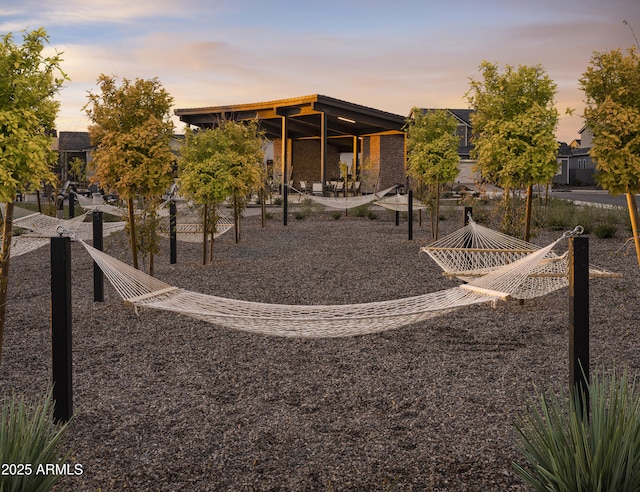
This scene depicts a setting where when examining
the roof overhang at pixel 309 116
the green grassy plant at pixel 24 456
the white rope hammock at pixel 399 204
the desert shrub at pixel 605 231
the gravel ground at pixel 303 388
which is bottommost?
the gravel ground at pixel 303 388

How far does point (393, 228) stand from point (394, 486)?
1155 cm

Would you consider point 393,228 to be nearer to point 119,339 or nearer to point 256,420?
point 119,339

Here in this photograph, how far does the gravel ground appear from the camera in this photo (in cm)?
285

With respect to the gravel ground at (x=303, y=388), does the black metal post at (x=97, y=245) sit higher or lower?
higher

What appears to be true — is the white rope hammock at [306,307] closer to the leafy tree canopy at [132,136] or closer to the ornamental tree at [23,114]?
the ornamental tree at [23,114]

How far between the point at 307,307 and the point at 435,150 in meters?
7.85

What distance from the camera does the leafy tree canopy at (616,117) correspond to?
496 centimetres

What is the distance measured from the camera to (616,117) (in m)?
4.98

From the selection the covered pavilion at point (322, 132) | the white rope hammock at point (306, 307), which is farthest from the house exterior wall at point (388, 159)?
the white rope hammock at point (306, 307)

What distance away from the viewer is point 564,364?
4.31 metres

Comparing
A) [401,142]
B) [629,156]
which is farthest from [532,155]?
[401,142]

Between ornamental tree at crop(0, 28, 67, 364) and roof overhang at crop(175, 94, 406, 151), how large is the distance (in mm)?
14585

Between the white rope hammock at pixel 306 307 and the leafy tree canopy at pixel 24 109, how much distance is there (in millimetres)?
481

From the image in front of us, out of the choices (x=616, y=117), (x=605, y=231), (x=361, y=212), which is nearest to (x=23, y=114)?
(x=616, y=117)
